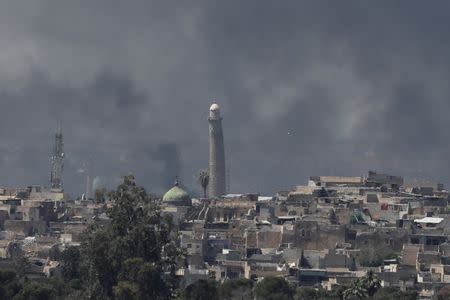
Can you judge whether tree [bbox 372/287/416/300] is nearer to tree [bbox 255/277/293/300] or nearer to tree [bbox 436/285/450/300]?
tree [bbox 436/285/450/300]

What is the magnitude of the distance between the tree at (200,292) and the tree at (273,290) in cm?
791

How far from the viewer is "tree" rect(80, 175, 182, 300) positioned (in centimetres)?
11456

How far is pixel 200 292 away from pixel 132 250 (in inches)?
415

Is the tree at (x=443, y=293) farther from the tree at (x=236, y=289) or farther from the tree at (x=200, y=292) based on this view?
the tree at (x=200, y=292)

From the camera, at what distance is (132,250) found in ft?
385

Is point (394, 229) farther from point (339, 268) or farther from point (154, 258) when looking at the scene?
point (154, 258)

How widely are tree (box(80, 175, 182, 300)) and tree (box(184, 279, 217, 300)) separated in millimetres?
6356

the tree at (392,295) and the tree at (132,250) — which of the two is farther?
the tree at (392,295)

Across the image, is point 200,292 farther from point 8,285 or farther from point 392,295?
point 392,295

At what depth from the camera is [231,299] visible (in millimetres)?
136500

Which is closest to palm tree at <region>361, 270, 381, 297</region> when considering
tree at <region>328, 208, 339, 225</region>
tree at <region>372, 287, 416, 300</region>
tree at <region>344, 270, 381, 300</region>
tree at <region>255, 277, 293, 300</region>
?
tree at <region>344, 270, 381, 300</region>

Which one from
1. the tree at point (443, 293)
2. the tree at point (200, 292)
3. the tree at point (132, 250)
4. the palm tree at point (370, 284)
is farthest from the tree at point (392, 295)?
the tree at point (132, 250)

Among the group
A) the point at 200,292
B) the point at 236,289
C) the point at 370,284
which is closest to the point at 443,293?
the point at 370,284

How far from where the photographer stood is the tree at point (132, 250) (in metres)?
115
